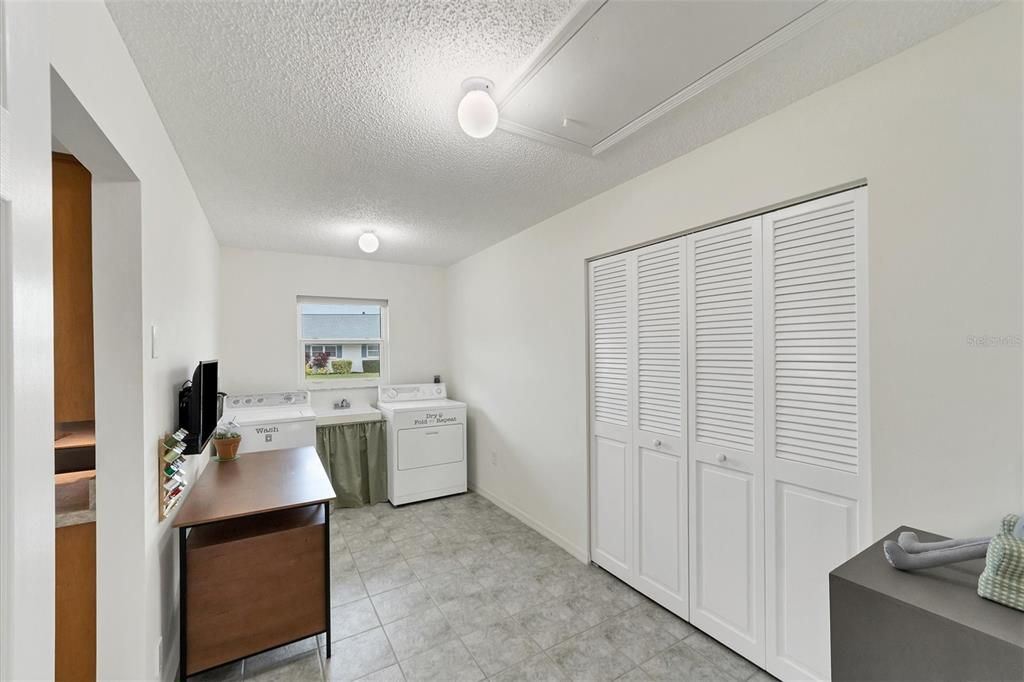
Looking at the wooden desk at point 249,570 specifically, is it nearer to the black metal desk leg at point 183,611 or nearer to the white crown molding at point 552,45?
the black metal desk leg at point 183,611

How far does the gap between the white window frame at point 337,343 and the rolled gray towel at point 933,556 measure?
4215 mm

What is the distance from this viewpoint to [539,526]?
11.0ft

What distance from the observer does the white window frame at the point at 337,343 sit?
4.28 metres

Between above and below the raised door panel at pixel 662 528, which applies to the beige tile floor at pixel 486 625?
below

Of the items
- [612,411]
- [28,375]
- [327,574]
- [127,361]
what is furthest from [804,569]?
[127,361]

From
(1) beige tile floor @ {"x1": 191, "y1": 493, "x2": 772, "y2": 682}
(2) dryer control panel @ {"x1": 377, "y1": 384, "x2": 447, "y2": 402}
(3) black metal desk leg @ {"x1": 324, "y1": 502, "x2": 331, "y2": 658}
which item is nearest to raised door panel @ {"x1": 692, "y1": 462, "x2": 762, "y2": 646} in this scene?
(1) beige tile floor @ {"x1": 191, "y1": 493, "x2": 772, "y2": 682}

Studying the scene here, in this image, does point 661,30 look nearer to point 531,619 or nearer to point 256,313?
point 531,619

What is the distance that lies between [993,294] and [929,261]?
189 mm

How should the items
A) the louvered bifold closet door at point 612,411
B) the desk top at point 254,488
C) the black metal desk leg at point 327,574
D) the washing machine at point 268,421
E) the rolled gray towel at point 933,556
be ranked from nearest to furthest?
the rolled gray towel at point 933,556 < the desk top at point 254,488 < the black metal desk leg at point 327,574 < the louvered bifold closet door at point 612,411 < the washing machine at point 268,421

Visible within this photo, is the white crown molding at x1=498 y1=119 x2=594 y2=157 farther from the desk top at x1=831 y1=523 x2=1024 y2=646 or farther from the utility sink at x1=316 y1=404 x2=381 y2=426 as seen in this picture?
the utility sink at x1=316 y1=404 x2=381 y2=426

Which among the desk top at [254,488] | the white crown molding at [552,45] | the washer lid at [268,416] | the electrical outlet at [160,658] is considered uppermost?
the white crown molding at [552,45]

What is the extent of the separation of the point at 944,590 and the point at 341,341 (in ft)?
14.9

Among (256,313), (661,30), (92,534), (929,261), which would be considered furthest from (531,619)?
(256,313)

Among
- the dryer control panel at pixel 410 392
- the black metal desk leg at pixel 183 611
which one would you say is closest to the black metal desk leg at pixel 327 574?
the black metal desk leg at pixel 183 611
